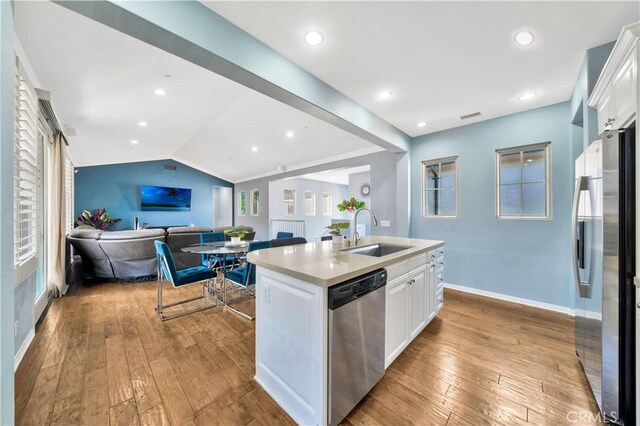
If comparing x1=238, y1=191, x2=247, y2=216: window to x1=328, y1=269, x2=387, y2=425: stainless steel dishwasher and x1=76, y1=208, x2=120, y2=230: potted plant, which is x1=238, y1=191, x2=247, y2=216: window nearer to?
x1=76, y1=208, x2=120, y2=230: potted plant

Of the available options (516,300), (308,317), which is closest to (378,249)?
(308,317)

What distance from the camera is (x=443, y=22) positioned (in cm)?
176

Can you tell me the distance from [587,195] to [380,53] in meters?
Answer: 1.88

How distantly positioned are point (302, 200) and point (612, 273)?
24.5 ft

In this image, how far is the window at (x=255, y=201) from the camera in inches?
328

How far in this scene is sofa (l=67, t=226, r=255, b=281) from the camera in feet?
13.0

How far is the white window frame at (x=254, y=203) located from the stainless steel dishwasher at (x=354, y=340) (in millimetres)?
7147

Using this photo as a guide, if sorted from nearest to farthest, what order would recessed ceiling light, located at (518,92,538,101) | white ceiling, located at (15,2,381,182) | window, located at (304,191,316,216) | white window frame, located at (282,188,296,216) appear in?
white ceiling, located at (15,2,381,182) → recessed ceiling light, located at (518,92,538,101) → white window frame, located at (282,188,296,216) → window, located at (304,191,316,216)

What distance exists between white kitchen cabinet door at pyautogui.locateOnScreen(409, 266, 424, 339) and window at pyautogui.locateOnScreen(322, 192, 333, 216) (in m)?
6.91

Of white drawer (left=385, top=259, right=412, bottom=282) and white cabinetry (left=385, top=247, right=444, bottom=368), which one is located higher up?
white drawer (left=385, top=259, right=412, bottom=282)

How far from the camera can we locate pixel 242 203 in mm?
9273

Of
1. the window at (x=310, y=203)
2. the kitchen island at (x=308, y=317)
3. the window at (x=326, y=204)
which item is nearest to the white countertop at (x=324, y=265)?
the kitchen island at (x=308, y=317)

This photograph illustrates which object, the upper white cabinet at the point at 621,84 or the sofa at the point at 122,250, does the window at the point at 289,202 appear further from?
the upper white cabinet at the point at 621,84

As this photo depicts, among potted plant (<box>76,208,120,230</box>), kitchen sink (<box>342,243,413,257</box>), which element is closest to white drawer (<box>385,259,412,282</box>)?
kitchen sink (<box>342,243,413,257</box>)
